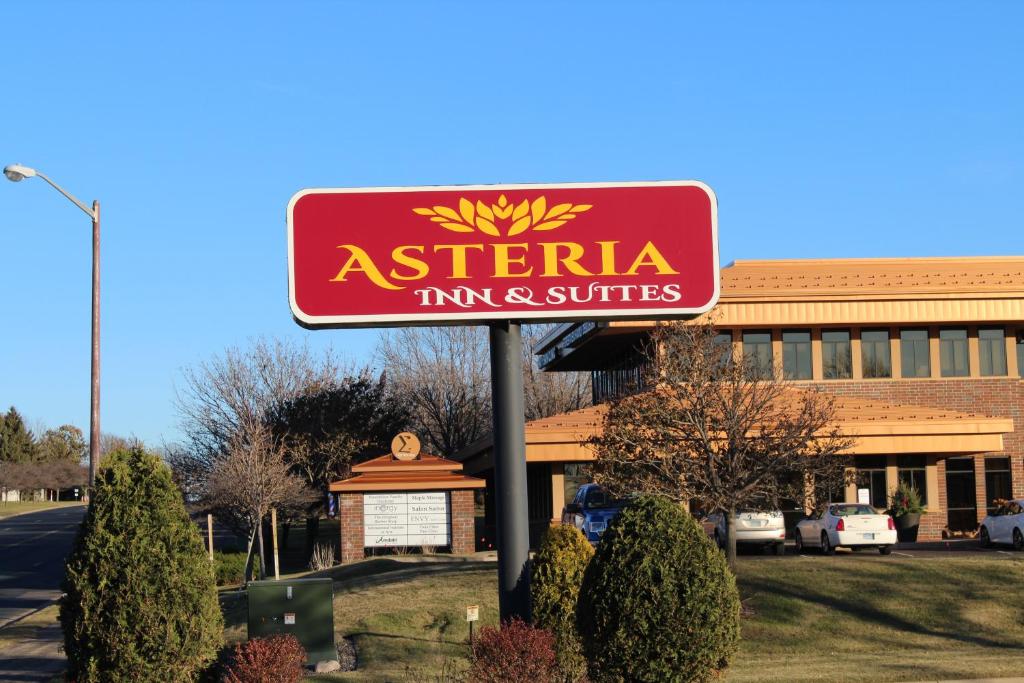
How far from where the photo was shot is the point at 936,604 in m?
21.6

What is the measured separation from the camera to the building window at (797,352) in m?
40.6

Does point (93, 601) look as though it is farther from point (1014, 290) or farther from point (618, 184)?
point (1014, 290)

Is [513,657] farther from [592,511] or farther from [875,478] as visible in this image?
[875,478]

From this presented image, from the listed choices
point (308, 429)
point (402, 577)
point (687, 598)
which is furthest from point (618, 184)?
point (308, 429)

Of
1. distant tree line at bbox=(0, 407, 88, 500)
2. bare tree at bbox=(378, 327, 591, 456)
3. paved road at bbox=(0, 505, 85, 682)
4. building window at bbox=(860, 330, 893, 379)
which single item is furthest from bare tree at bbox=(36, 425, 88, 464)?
building window at bbox=(860, 330, 893, 379)

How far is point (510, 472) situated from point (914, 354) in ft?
103

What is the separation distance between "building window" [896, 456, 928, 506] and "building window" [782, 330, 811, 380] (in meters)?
4.27

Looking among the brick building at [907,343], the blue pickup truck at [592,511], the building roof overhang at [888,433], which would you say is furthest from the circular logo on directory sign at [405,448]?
the brick building at [907,343]

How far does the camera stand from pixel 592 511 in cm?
2786

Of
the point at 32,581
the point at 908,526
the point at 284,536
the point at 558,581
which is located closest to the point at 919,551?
the point at 908,526

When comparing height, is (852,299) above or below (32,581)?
above

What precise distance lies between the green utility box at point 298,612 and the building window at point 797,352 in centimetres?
2551

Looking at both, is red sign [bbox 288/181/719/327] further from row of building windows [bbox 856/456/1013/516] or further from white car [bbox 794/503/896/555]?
row of building windows [bbox 856/456/1013/516]

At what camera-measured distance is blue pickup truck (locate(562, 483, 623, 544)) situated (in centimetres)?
2741
